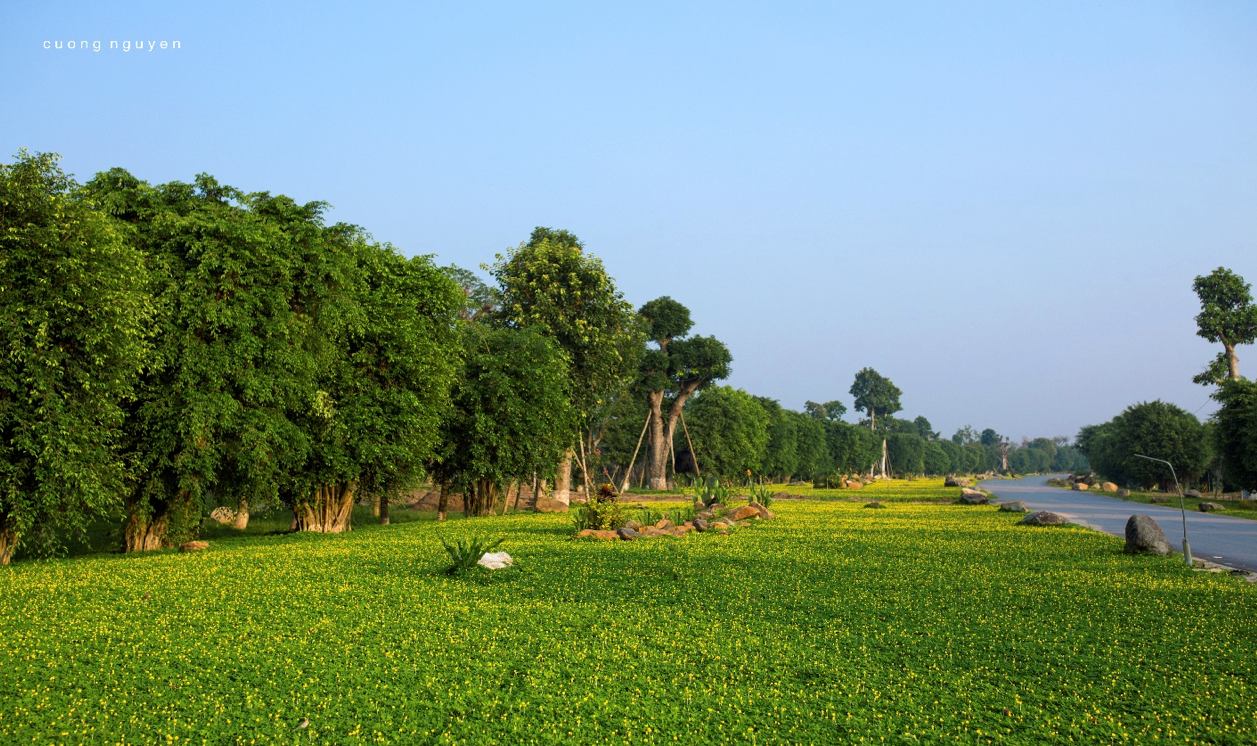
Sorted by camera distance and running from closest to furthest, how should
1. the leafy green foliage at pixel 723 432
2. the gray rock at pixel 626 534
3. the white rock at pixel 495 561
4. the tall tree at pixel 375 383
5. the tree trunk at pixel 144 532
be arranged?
the white rock at pixel 495 561 < the tree trunk at pixel 144 532 < the gray rock at pixel 626 534 < the tall tree at pixel 375 383 < the leafy green foliage at pixel 723 432

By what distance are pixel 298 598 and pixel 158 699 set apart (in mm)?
4413

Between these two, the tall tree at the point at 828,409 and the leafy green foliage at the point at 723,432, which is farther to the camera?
the tall tree at the point at 828,409

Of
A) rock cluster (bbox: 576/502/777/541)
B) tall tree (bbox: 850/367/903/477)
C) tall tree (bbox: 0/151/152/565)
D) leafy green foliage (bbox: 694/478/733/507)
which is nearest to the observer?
tall tree (bbox: 0/151/152/565)

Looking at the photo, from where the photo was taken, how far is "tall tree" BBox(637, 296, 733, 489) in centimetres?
5603

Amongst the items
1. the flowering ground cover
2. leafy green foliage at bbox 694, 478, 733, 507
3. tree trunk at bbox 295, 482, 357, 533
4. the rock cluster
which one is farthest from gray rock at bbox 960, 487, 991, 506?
Answer: tree trunk at bbox 295, 482, 357, 533

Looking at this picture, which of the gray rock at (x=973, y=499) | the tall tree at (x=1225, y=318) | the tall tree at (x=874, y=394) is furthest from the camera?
the tall tree at (x=874, y=394)

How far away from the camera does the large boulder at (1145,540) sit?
17.1 metres

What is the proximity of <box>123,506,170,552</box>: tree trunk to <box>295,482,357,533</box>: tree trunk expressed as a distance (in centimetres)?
442

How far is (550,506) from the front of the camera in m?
34.3

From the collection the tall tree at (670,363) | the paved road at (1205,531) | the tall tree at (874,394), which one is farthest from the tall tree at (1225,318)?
the tall tree at (874,394)

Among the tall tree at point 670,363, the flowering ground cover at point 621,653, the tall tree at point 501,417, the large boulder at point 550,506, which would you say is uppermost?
the tall tree at point 670,363

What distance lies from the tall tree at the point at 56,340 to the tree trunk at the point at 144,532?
3.48m

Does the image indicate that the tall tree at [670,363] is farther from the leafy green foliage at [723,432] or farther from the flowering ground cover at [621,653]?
the flowering ground cover at [621,653]

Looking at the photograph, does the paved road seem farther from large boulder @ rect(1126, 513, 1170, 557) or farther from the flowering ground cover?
the flowering ground cover
